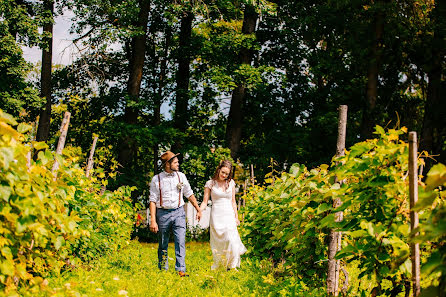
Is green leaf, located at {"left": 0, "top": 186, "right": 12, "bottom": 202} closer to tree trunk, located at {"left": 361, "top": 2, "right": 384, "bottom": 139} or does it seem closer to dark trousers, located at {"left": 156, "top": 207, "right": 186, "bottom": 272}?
dark trousers, located at {"left": 156, "top": 207, "right": 186, "bottom": 272}

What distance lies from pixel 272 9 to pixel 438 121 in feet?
24.6

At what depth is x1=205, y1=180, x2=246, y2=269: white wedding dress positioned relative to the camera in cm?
773

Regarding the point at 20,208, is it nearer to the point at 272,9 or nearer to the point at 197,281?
the point at 197,281

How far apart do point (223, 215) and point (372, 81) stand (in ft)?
38.9

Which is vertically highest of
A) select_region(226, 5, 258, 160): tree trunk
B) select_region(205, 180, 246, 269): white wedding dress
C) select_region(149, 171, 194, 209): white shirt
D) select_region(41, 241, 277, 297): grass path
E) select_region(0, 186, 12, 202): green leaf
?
select_region(226, 5, 258, 160): tree trunk

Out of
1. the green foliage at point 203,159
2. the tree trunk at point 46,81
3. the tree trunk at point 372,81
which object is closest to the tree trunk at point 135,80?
the green foliage at point 203,159

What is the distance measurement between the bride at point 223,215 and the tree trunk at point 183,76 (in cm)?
1077

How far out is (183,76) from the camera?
1997cm

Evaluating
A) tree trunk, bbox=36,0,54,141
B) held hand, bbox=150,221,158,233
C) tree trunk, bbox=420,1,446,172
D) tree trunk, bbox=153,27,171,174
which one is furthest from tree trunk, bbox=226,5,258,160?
held hand, bbox=150,221,158,233

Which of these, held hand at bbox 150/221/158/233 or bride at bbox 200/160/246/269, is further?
bride at bbox 200/160/246/269

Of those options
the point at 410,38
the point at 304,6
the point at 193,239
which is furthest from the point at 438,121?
the point at 193,239

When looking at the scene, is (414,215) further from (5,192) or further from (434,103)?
(434,103)

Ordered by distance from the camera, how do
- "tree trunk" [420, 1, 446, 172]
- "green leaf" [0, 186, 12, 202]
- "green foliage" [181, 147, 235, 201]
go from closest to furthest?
"green leaf" [0, 186, 12, 202], "tree trunk" [420, 1, 446, 172], "green foliage" [181, 147, 235, 201]

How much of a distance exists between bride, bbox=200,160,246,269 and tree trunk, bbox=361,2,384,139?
1055 centimetres
